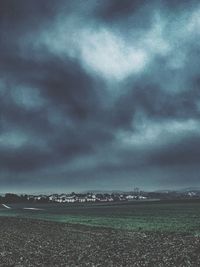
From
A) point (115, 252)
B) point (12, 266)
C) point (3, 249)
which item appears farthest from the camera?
point (3, 249)

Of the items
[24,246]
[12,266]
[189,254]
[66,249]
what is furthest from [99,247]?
[12,266]

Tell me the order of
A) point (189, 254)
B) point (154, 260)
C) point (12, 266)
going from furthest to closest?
point (189, 254) → point (154, 260) → point (12, 266)

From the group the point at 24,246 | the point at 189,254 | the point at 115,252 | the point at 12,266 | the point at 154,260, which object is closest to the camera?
the point at 12,266

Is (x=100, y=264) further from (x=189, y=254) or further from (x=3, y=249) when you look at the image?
(x=3, y=249)

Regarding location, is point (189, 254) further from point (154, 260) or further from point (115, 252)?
point (115, 252)

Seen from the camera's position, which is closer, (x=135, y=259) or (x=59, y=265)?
(x=59, y=265)

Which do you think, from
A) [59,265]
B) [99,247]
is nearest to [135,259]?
[59,265]

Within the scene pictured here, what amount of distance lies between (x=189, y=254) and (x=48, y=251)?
501 inches

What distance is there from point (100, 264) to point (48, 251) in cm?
922

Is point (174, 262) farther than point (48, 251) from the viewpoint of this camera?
No

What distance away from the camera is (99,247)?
3972 centimetres

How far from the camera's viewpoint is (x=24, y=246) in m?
40.9

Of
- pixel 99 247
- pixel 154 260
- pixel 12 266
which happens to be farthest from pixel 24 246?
pixel 154 260

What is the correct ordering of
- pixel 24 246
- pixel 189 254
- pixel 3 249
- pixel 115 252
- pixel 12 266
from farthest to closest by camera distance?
pixel 24 246 → pixel 3 249 → pixel 115 252 → pixel 189 254 → pixel 12 266
